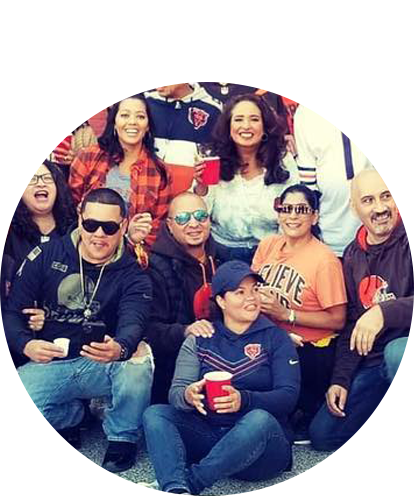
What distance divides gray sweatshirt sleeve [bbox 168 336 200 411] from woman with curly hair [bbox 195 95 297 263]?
0.50 meters

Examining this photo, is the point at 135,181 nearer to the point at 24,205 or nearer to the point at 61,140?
the point at 61,140

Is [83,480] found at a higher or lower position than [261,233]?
lower

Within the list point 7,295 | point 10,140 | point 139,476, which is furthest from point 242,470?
point 10,140

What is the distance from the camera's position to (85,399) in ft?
13.7

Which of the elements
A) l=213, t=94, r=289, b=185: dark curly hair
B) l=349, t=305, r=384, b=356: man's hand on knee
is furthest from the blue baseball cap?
l=349, t=305, r=384, b=356: man's hand on knee

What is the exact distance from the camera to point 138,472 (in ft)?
13.4

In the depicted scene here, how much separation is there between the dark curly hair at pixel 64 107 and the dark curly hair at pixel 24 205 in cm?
22

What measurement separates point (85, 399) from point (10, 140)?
1368 mm

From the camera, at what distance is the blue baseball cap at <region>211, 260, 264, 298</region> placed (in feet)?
13.3

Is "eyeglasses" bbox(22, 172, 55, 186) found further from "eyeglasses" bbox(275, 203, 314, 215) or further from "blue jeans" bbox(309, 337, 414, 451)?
"blue jeans" bbox(309, 337, 414, 451)

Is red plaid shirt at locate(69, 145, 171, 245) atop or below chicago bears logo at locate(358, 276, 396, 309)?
atop

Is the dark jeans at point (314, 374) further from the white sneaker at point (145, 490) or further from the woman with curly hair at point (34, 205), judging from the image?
the woman with curly hair at point (34, 205)

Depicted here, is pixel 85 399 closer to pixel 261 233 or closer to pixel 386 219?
pixel 261 233

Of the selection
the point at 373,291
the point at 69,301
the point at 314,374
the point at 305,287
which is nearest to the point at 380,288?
the point at 373,291
